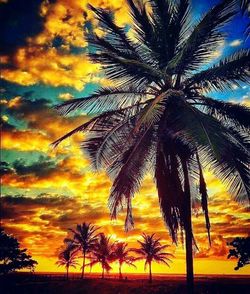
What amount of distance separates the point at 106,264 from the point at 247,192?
57040mm

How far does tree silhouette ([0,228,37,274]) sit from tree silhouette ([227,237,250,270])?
29.9m

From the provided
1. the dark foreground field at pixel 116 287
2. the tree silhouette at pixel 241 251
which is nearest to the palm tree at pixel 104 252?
the dark foreground field at pixel 116 287

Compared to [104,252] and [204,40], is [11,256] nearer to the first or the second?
[104,252]

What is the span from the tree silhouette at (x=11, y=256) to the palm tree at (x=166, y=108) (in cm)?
3782

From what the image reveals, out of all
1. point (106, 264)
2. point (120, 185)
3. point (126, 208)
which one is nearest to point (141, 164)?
point (120, 185)

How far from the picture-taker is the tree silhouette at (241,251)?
23.9m

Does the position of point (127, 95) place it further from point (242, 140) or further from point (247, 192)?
point (247, 192)

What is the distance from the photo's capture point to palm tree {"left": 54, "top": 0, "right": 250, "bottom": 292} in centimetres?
919

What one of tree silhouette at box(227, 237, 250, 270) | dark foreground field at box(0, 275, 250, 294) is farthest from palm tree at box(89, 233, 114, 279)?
tree silhouette at box(227, 237, 250, 270)

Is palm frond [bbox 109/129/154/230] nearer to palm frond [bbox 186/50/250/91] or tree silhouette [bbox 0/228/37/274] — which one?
palm frond [bbox 186/50/250/91]

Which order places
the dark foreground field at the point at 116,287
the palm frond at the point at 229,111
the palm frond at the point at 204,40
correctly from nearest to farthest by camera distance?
1. the palm frond at the point at 204,40
2. the palm frond at the point at 229,111
3. the dark foreground field at the point at 116,287

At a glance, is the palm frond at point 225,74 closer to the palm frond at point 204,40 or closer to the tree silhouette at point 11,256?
the palm frond at point 204,40

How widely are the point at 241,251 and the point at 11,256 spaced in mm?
30968

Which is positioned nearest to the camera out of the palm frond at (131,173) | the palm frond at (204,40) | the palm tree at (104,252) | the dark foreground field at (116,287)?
the palm frond at (204,40)
